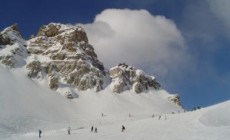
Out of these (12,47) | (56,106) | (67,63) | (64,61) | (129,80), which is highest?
(12,47)

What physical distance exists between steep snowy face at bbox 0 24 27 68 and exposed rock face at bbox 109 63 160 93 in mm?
42316

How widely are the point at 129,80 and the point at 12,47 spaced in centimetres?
5794

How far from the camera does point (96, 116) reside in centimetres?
13438

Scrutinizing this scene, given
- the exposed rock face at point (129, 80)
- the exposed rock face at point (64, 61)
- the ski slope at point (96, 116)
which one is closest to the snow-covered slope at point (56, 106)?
the ski slope at point (96, 116)

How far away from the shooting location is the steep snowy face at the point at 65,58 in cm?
16188

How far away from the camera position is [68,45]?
589ft

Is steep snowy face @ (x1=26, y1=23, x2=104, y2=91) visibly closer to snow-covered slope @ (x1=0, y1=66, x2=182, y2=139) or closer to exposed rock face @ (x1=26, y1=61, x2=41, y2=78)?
exposed rock face @ (x1=26, y1=61, x2=41, y2=78)

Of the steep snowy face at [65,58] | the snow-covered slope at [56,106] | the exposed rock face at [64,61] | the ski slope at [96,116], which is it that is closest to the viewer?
the ski slope at [96,116]

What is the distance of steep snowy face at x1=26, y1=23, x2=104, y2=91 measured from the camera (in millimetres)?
161875

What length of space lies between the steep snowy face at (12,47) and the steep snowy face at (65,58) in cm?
444

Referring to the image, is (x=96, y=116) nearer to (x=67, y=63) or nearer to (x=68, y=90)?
(x=68, y=90)

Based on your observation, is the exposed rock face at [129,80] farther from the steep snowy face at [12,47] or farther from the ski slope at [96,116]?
the steep snowy face at [12,47]

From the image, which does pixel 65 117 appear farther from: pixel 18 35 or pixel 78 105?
pixel 18 35

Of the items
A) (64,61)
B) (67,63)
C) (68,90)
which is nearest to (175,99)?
(67,63)
